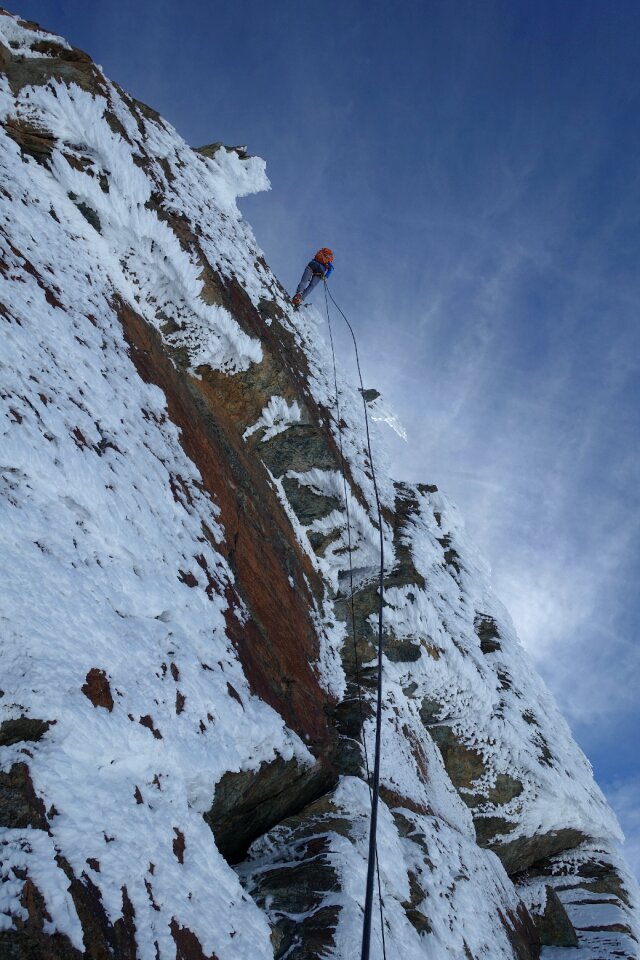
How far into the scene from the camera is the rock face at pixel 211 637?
145 inches

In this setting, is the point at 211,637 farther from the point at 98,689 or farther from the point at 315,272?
the point at 315,272

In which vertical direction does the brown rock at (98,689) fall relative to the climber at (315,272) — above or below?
below

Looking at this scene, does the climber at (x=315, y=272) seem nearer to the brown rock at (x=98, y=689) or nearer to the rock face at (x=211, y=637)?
the rock face at (x=211, y=637)

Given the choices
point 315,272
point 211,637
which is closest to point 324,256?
point 315,272

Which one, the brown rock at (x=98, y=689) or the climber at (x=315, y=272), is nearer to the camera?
the brown rock at (x=98, y=689)

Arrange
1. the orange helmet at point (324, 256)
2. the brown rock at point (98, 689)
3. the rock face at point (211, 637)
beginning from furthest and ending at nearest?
1. the orange helmet at point (324, 256)
2. the brown rock at point (98, 689)
3. the rock face at point (211, 637)

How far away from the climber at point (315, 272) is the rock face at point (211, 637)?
1918 mm

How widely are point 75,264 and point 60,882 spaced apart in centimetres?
787

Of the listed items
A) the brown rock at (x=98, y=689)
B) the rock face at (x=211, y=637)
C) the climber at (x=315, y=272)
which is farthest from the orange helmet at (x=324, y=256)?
the brown rock at (x=98, y=689)

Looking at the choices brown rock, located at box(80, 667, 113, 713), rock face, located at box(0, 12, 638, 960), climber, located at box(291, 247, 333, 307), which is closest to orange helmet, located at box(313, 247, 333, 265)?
climber, located at box(291, 247, 333, 307)

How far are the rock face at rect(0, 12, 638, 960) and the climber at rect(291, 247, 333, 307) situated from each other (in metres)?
1.92

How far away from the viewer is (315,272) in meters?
18.4

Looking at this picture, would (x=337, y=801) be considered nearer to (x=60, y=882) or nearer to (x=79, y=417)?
(x=60, y=882)

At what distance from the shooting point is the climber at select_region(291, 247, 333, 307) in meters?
18.1
